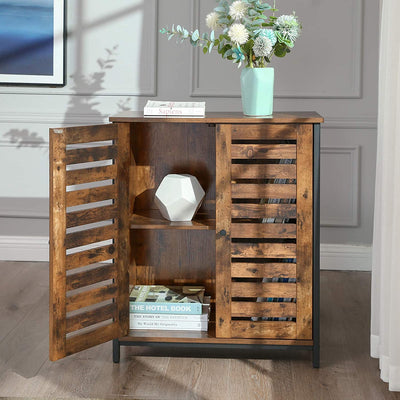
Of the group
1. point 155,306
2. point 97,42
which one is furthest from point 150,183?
point 97,42

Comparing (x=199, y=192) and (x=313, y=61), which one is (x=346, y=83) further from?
(x=199, y=192)

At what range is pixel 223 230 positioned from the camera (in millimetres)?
2387

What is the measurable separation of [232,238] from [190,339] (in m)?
0.40

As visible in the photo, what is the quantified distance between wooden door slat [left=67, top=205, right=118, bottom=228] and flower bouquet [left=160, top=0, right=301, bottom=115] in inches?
24.0

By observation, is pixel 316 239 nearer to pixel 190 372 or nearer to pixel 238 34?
pixel 190 372

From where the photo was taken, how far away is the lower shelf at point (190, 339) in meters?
2.43

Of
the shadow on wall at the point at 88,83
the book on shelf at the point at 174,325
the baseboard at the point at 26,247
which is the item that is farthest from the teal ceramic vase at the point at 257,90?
the baseboard at the point at 26,247

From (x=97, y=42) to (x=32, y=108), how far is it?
0.52 m

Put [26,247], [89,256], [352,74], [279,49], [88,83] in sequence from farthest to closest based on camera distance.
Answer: [26,247] < [88,83] < [352,74] < [279,49] < [89,256]

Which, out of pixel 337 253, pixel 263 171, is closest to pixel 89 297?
pixel 263 171

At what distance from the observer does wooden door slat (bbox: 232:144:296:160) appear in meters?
2.34

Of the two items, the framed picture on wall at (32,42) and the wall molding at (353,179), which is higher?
the framed picture on wall at (32,42)

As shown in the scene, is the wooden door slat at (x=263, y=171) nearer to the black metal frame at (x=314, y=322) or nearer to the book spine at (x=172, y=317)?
the black metal frame at (x=314, y=322)

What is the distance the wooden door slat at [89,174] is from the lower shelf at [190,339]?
0.60 m
